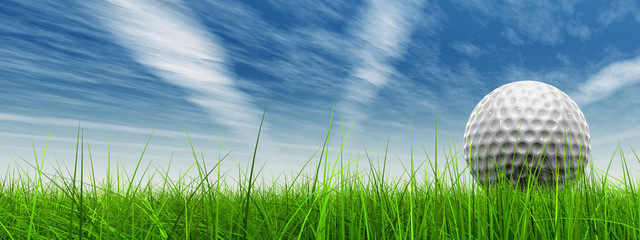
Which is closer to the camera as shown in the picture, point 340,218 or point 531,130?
point 340,218

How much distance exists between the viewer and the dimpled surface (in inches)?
163

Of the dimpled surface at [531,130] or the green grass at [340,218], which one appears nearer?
the green grass at [340,218]

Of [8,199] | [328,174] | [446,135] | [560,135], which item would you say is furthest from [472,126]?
[8,199]

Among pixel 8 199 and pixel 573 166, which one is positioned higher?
pixel 573 166

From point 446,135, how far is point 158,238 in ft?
4.77

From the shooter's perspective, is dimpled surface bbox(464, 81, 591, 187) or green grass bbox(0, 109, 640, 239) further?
dimpled surface bbox(464, 81, 591, 187)

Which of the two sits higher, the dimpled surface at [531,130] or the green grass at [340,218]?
the dimpled surface at [531,130]

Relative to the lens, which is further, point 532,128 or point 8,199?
point 532,128

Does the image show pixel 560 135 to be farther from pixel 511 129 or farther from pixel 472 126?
pixel 472 126

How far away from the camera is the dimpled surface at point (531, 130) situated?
163 inches

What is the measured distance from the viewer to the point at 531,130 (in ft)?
13.6

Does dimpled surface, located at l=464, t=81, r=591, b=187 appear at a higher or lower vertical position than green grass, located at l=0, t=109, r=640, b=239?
higher

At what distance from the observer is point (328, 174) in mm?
1796

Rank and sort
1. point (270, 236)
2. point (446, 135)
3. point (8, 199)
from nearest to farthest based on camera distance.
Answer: point (270, 236) < point (446, 135) < point (8, 199)
